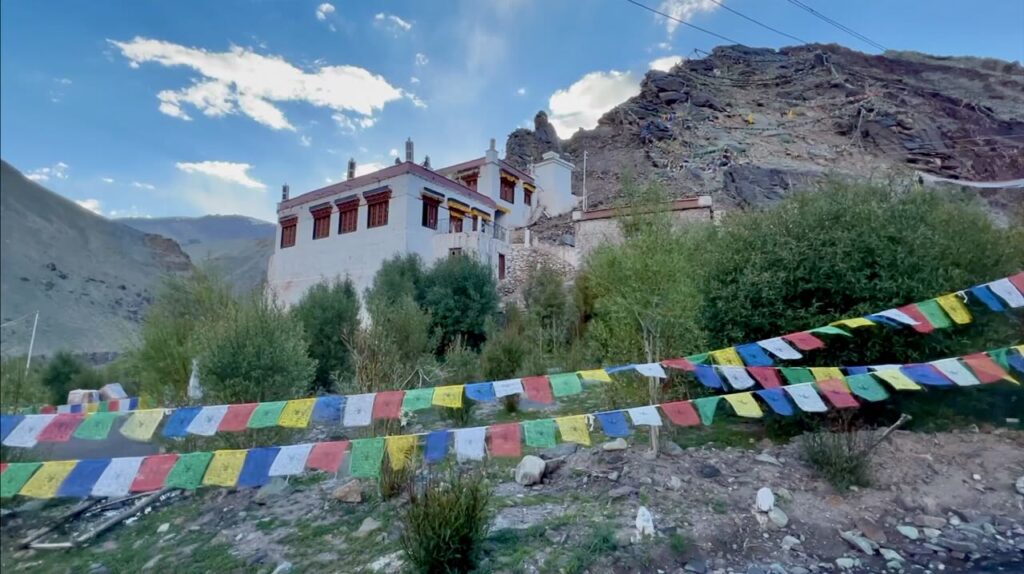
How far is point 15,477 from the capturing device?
3699mm

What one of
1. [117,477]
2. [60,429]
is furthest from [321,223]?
[117,477]

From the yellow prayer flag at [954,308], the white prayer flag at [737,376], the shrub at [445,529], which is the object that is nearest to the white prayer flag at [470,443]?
the shrub at [445,529]

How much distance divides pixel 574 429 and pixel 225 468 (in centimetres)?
290

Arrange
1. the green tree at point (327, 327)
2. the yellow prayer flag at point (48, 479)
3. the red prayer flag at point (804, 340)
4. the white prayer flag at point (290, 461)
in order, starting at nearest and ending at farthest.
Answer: the yellow prayer flag at point (48, 479)
the white prayer flag at point (290, 461)
the red prayer flag at point (804, 340)
the green tree at point (327, 327)

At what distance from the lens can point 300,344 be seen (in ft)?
27.8

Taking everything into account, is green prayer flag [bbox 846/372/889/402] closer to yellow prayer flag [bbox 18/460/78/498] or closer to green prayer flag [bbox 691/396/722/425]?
green prayer flag [bbox 691/396/722/425]

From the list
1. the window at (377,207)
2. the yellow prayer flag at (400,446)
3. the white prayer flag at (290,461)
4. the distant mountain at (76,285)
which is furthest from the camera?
the distant mountain at (76,285)

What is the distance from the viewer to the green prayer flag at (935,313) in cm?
589

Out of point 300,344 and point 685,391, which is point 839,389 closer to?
point 685,391

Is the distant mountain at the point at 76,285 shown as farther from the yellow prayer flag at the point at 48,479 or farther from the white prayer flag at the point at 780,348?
the white prayer flag at the point at 780,348

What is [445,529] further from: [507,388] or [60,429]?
[60,429]

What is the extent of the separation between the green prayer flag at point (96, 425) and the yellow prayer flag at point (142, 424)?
11cm

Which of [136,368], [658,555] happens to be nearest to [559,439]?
[658,555]

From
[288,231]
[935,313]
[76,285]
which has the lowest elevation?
[935,313]
